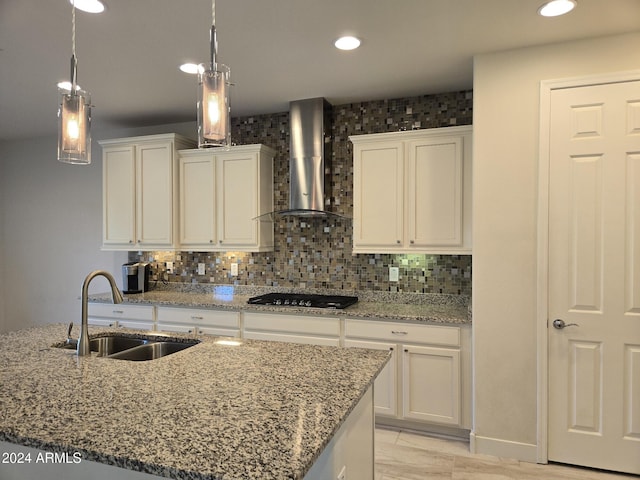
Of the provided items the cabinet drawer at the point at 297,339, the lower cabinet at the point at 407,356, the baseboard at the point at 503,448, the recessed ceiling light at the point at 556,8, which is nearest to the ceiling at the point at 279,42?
the recessed ceiling light at the point at 556,8

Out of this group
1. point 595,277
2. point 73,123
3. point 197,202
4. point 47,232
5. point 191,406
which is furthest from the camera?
point 47,232

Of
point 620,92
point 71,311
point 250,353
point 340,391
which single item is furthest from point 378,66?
point 71,311

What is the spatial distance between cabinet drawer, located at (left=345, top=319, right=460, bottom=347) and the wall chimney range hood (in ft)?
3.25

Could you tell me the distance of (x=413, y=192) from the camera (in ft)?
10.9

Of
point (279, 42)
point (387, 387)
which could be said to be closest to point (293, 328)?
point (387, 387)

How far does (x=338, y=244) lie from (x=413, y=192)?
2.89ft

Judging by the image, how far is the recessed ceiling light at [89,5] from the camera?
7.02 ft

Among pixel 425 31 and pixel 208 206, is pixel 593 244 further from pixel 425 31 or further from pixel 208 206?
pixel 208 206

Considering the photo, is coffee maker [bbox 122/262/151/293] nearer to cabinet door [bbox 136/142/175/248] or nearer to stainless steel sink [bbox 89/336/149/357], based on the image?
cabinet door [bbox 136/142/175/248]

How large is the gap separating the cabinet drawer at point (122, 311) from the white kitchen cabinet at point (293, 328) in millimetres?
989

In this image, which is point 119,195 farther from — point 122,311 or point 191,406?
point 191,406

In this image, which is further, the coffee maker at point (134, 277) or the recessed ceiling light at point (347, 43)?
the coffee maker at point (134, 277)

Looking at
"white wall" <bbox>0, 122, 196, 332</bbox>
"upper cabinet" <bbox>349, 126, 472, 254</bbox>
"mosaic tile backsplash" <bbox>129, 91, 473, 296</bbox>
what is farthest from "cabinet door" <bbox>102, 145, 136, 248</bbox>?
"upper cabinet" <bbox>349, 126, 472, 254</bbox>

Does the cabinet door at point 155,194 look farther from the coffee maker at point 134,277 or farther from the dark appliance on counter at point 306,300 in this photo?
the dark appliance on counter at point 306,300
